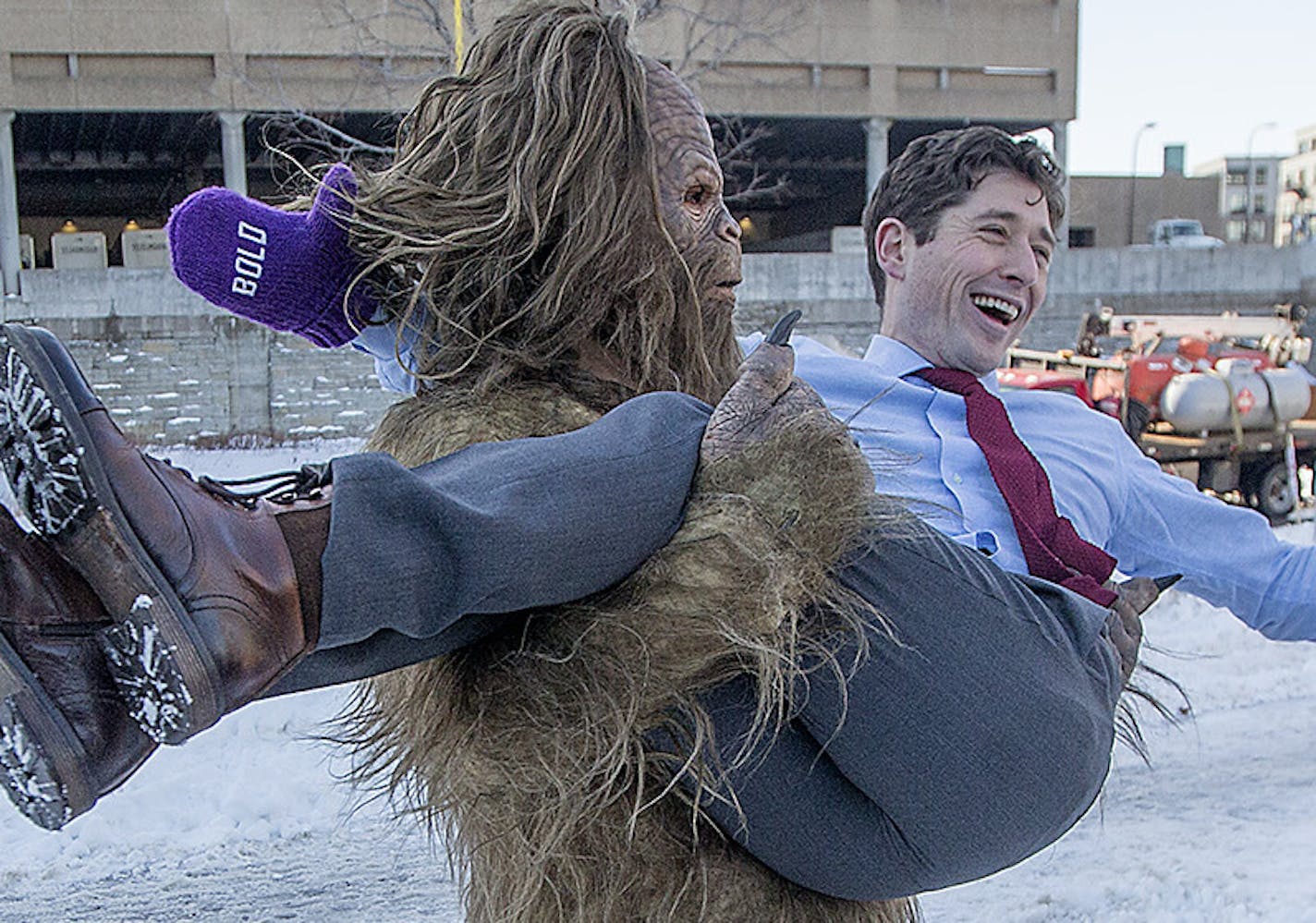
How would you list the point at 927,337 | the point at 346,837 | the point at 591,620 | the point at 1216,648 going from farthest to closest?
the point at 1216,648 → the point at 346,837 → the point at 927,337 → the point at 591,620

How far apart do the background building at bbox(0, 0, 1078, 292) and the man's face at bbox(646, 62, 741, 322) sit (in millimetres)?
12404

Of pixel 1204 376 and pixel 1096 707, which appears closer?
pixel 1096 707

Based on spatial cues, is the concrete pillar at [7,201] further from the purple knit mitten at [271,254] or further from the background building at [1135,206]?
the background building at [1135,206]

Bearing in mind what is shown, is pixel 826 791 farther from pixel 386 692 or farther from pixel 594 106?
pixel 594 106

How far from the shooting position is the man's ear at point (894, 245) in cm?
256

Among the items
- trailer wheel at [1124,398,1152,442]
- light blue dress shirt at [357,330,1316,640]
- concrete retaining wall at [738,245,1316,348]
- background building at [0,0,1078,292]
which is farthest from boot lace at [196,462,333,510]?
concrete retaining wall at [738,245,1316,348]

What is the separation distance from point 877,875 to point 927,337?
1.32 m

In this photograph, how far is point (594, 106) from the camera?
4.94ft

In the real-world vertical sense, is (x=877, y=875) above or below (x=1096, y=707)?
below

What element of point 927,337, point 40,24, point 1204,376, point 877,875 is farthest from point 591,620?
point 40,24

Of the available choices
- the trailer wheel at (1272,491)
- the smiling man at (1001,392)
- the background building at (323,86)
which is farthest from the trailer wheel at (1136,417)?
the smiling man at (1001,392)

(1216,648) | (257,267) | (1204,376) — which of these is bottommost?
(1216,648)

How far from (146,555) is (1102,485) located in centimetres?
176

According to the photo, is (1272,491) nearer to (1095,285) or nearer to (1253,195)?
(1095,285)
